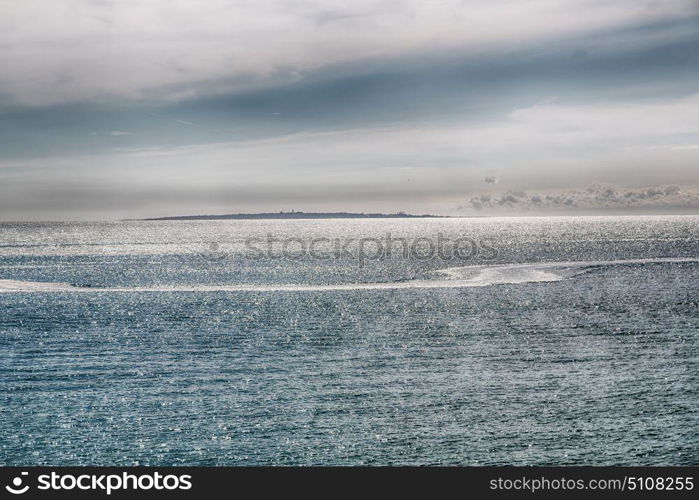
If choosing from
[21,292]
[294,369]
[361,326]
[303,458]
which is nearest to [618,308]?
[361,326]

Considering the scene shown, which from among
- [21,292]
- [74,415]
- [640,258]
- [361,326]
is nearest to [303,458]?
[74,415]

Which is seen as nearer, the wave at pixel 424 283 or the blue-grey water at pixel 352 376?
the blue-grey water at pixel 352 376

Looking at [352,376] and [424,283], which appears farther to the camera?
[424,283]

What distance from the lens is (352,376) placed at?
4894cm

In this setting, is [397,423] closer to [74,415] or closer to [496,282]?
[74,415]

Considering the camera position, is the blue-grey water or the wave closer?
the blue-grey water

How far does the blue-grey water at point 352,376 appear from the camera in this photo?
114 feet

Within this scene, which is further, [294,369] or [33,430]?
[294,369]

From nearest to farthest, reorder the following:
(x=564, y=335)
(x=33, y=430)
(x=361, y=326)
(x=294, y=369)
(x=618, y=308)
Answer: (x=33, y=430) < (x=294, y=369) < (x=564, y=335) < (x=361, y=326) < (x=618, y=308)

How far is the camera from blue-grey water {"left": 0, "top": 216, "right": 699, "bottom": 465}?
34.7m
